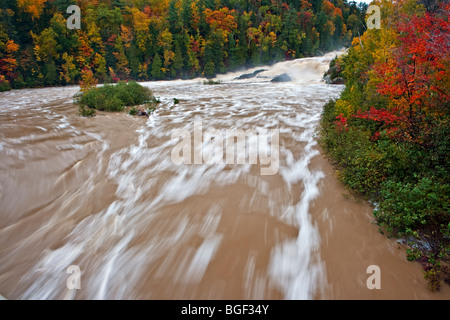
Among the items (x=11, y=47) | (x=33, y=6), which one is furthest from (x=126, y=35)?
(x=11, y=47)

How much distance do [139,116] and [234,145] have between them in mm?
5677

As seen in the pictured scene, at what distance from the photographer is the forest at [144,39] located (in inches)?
1281

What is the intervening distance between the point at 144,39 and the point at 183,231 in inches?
2090

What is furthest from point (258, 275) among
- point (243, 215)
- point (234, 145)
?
point (234, 145)

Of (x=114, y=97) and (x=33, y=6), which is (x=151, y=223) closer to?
(x=114, y=97)

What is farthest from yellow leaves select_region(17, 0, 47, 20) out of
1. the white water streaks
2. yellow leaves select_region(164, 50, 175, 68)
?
the white water streaks

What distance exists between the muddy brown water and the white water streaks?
0.02 metres

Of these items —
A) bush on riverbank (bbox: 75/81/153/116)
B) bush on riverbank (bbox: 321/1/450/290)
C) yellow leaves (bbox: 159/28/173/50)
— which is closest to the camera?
bush on riverbank (bbox: 321/1/450/290)

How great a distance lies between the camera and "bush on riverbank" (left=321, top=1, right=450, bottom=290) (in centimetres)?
277

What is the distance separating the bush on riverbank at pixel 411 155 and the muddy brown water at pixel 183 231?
11.6 inches

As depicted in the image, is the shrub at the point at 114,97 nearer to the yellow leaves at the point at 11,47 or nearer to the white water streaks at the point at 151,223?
the white water streaks at the point at 151,223

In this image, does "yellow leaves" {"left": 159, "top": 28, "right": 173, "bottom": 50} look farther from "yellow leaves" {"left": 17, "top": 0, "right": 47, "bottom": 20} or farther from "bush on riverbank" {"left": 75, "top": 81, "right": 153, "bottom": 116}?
"bush on riverbank" {"left": 75, "top": 81, "right": 153, "bottom": 116}

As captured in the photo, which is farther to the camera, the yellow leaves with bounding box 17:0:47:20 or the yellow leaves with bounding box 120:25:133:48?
the yellow leaves with bounding box 120:25:133:48
